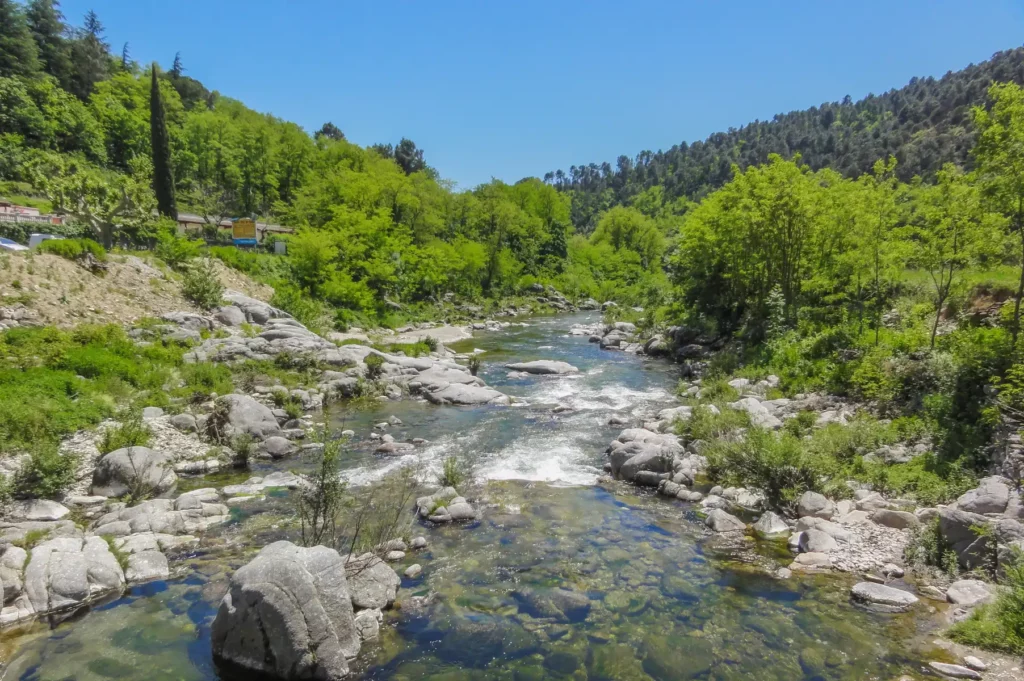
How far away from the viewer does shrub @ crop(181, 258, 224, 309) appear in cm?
2769

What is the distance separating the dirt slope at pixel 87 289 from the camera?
20266 millimetres

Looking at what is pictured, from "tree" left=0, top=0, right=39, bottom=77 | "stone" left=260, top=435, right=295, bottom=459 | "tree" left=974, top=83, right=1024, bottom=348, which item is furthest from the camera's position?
"tree" left=0, top=0, right=39, bottom=77

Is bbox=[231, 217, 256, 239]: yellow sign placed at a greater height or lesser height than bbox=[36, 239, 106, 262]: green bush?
greater

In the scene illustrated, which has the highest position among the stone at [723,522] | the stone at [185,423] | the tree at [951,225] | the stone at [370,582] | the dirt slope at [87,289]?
the tree at [951,225]

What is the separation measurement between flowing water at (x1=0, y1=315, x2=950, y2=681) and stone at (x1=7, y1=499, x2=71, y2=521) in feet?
10.4

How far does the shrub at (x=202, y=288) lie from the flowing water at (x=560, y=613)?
18.7 meters

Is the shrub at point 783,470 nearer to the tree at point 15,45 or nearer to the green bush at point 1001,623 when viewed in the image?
the green bush at point 1001,623

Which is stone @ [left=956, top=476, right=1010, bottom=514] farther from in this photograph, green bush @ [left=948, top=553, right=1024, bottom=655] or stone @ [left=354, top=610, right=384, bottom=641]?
stone @ [left=354, top=610, right=384, bottom=641]

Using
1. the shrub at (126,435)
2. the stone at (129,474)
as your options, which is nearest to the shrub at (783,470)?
the stone at (129,474)

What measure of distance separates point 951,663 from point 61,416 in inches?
719

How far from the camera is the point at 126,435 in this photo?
44.8 ft

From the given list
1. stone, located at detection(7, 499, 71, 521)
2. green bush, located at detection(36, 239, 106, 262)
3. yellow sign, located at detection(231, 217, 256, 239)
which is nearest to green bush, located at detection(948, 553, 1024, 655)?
stone, located at detection(7, 499, 71, 521)

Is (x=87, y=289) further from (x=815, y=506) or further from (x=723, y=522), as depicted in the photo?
(x=815, y=506)

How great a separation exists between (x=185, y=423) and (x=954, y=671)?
1756cm
